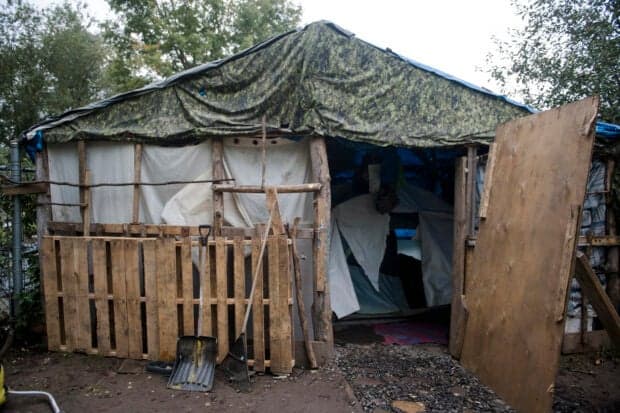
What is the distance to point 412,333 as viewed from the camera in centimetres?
582

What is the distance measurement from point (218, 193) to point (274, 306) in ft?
4.95

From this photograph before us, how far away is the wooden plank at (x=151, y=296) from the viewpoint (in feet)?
13.4

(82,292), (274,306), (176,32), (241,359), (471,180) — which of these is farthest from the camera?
(176,32)

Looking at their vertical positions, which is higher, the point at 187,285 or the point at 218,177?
the point at 218,177

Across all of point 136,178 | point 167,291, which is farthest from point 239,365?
point 136,178

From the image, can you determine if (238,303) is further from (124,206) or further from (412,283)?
(412,283)

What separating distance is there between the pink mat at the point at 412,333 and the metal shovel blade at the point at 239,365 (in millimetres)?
2403

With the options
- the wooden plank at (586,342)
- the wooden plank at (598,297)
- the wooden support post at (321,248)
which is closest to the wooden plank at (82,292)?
the wooden support post at (321,248)

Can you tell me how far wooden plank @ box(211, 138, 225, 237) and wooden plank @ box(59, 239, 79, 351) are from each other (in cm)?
163

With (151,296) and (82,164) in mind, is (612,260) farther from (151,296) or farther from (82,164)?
(82,164)

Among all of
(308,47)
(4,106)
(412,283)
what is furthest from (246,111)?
(4,106)

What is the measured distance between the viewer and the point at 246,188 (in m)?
4.34

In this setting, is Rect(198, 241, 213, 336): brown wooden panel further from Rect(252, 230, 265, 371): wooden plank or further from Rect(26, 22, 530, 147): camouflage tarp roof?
Rect(26, 22, 530, 147): camouflage tarp roof

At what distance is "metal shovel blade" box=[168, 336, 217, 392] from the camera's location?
12.2 ft
